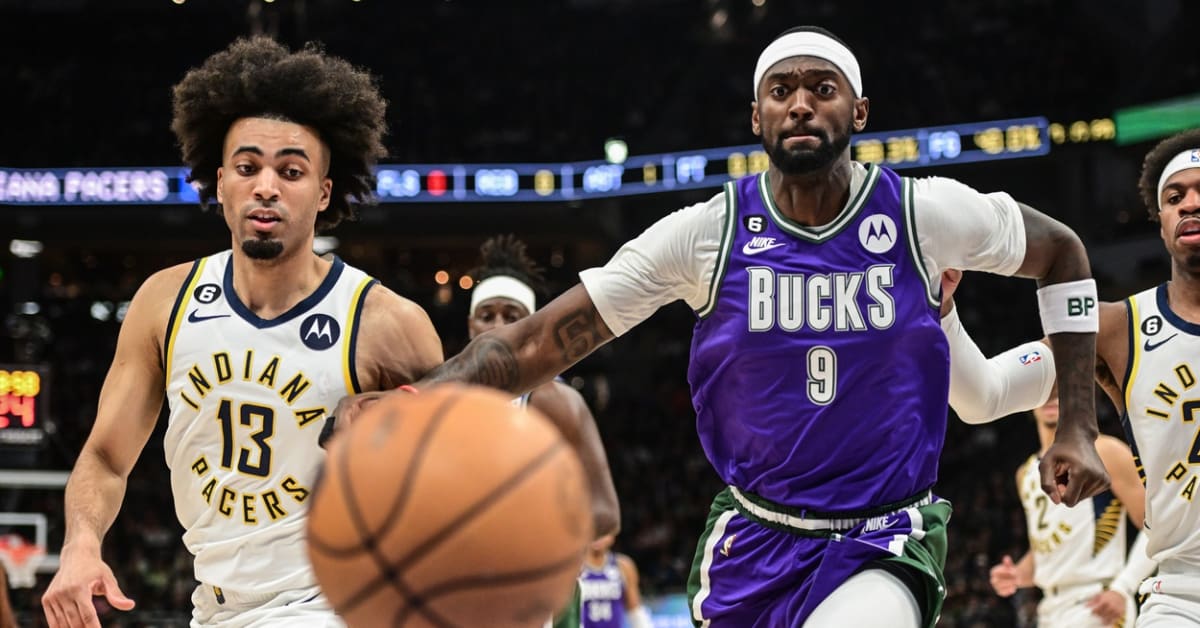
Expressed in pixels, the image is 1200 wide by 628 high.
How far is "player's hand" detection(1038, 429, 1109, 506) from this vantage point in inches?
159

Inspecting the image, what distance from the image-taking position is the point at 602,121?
23312mm

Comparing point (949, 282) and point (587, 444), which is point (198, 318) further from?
point (587, 444)

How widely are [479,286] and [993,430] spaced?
16339 millimetres

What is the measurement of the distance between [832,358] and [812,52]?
0.97 metres

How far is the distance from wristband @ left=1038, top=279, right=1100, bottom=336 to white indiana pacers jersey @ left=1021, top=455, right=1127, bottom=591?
3.69 m

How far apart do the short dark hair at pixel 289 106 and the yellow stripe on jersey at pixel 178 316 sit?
574 mm

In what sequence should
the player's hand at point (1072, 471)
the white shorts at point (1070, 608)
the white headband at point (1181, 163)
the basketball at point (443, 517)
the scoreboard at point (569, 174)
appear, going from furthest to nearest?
the scoreboard at point (569, 174), the white shorts at point (1070, 608), the white headband at point (1181, 163), the player's hand at point (1072, 471), the basketball at point (443, 517)

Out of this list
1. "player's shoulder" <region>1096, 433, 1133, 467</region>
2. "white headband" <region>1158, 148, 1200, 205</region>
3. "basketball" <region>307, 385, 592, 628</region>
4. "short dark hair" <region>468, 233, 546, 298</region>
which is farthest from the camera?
"short dark hair" <region>468, 233, 546, 298</region>

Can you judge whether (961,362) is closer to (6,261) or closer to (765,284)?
(765,284)

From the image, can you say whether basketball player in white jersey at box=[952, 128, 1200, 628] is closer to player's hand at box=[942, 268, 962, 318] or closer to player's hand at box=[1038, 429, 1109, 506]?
player's hand at box=[942, 268, 962, 318]

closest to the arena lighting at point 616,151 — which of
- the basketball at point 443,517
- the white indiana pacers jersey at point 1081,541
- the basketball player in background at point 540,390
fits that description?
the basketball player in background at point 540,390

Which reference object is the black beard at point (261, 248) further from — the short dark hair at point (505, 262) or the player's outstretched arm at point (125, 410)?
the short dark hair at point (505, 262)

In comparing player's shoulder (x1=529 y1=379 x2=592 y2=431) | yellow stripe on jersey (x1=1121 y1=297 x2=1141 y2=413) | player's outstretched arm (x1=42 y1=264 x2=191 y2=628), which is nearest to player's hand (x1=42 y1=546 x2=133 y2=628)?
player's outstretched arm (x1=42 y1=264 x2=191 y2=628)

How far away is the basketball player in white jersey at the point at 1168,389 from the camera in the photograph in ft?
15.6
